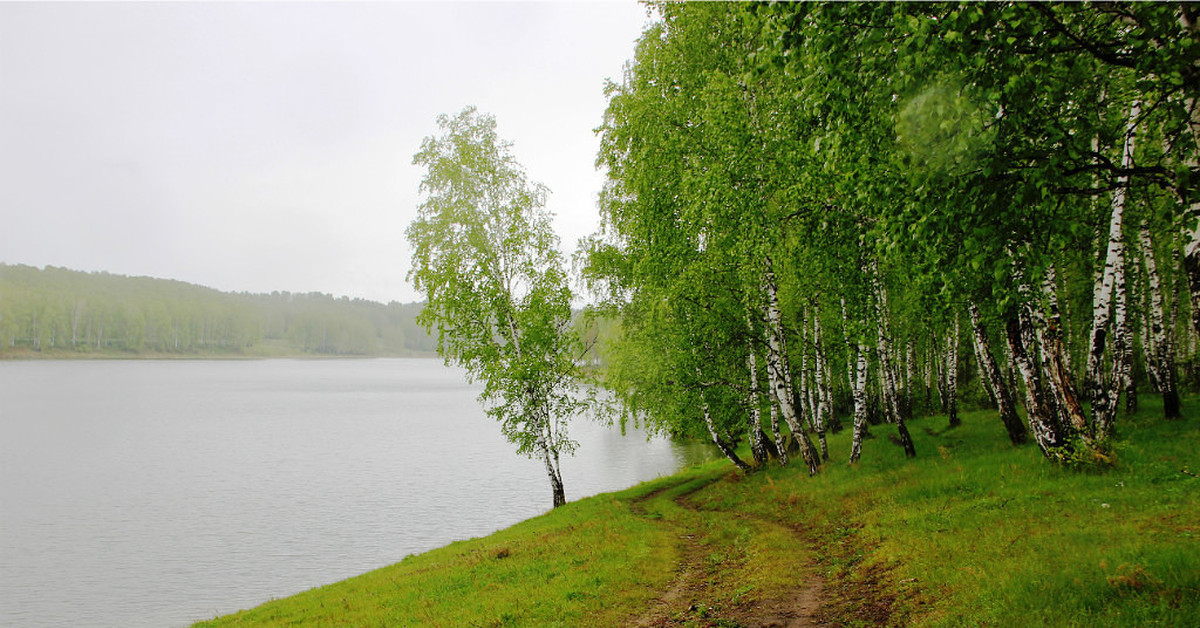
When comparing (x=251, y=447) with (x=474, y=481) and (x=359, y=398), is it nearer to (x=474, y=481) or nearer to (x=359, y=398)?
(x=474, y=481)

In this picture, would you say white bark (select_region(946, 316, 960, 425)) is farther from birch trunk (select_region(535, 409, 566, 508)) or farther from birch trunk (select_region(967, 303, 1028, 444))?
birch trunk (select_region(535, 409, 566, 508))

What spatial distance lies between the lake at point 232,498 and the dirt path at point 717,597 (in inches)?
646

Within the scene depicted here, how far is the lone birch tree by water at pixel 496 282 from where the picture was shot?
1126 inches

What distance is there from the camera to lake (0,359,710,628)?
25.8m

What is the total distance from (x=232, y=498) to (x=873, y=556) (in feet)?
133

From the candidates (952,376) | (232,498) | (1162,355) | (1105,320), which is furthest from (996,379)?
(232,498)

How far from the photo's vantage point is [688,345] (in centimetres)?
2572

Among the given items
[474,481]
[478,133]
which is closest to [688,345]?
[478,133]

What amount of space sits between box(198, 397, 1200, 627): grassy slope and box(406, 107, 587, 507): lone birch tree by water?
6.65 m

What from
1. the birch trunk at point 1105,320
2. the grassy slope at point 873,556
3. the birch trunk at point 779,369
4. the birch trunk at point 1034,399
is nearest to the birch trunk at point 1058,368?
the birch trunk at point 1034,399

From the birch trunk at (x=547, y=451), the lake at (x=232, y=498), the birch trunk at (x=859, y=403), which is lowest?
the lake at (x=232, y=498)

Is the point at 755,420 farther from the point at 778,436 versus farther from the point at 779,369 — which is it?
the point at 779,369

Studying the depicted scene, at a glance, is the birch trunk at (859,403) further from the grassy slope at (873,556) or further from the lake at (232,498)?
the lake at (232,498)

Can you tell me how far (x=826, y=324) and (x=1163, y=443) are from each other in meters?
18.9
